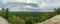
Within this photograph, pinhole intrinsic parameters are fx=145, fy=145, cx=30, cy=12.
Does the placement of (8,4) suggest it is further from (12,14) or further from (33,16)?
(33,16)

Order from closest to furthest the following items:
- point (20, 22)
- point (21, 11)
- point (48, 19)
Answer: point (20, 22)
point (48, 19)
point (21, 11)

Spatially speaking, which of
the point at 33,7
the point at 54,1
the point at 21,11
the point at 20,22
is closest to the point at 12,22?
the point at 20,22

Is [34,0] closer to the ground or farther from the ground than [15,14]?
farther from the ground

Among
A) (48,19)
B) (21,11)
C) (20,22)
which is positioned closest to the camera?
(20,22)

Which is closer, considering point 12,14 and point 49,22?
point 49,22

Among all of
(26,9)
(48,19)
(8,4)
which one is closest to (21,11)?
(26,9)

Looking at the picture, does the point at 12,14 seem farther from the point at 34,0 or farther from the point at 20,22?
the point at 34,0
